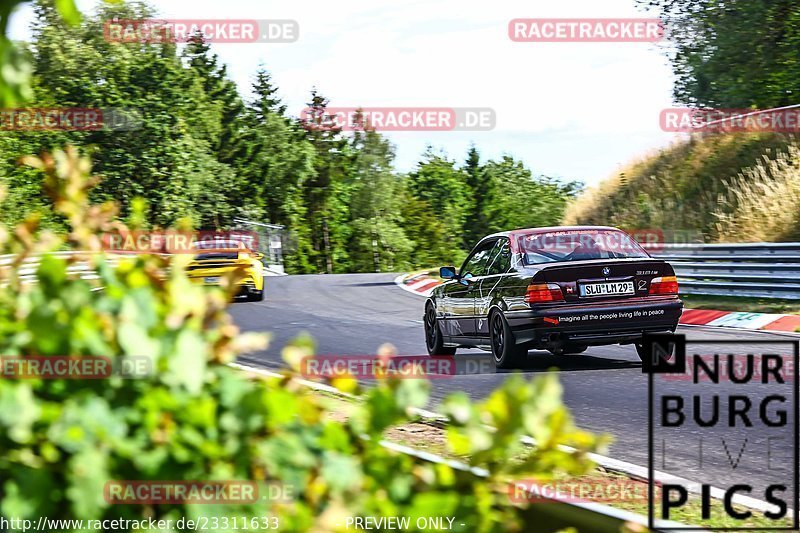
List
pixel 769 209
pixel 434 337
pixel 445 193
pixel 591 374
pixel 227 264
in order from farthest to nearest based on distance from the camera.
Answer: pixel 445 193, pixel 769 209, pixel 227 264, pixel 434 337, pixel 591 374

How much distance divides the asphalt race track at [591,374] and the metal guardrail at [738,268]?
3.28 m

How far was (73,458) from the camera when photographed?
1.90m

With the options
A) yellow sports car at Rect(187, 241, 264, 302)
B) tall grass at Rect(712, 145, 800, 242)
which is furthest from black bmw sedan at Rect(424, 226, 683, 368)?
tall grass at Rect(712, 145, 800, 242)

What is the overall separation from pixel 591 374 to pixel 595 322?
661 mm

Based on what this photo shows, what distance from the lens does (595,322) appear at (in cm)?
1071

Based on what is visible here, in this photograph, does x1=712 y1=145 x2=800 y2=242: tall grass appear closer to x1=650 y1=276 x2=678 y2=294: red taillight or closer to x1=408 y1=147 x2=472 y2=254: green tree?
x1=650 y1=276 x2=678 y2=294: red taillight

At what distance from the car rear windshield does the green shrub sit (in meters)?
8.99

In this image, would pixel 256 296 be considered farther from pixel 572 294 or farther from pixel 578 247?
pixel 572 294

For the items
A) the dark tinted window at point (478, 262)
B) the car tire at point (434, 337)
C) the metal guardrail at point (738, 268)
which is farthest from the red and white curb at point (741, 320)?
the dark tinted window at point (478, 262)

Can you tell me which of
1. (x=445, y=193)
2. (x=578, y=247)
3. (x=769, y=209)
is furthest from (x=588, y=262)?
(x=445, y=193)

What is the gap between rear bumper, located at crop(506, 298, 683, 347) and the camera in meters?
10.7

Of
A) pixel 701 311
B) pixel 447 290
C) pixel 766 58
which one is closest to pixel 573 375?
pixel 447 290

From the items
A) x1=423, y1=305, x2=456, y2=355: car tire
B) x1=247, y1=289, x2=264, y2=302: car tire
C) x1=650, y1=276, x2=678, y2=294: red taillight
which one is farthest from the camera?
x1=247, y1=289, x2=264, y2=302: car tire

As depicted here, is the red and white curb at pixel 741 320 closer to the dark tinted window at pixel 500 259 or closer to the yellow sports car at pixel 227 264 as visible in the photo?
the dark tinted window at pixel 500 259
